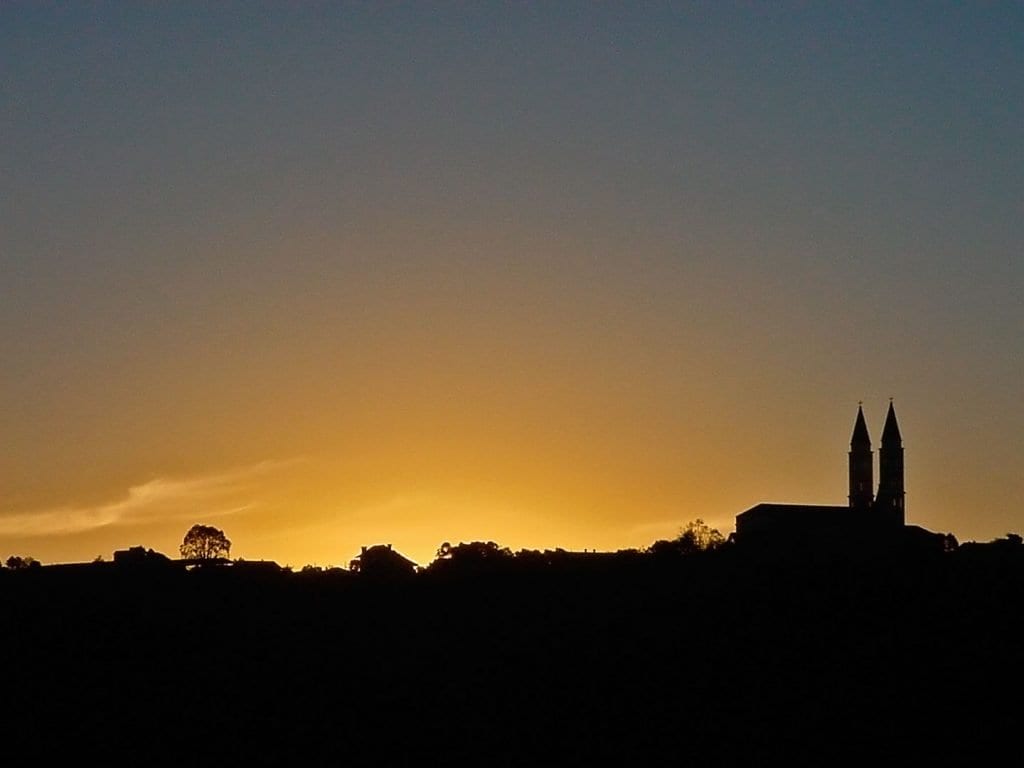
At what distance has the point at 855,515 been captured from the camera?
12550 centimetres

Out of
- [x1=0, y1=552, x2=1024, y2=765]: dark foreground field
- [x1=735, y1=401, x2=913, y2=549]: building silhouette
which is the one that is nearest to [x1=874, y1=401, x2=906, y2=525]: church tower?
[x1=735, y1=401, x2=913, y2=549]: building silhouette

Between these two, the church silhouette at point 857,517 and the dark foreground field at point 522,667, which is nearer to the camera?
the dark foreground field at point 522,667

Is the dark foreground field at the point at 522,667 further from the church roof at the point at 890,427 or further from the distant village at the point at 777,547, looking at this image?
the church roof at the point at 890,427

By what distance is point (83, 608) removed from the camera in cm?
8269

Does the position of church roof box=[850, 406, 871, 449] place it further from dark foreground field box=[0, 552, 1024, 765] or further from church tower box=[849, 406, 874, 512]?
dark foreground field box=[0, 552, 1024, 765]

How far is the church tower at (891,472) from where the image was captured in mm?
134125

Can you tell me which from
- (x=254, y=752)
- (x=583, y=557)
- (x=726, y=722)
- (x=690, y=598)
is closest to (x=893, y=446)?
(x=583, y=557)

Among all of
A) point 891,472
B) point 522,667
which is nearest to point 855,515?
point 891,472

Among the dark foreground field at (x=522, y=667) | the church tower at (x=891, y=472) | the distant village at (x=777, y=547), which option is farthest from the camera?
the church tower at (x=891, y=472)

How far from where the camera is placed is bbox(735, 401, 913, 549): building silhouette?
11588 centimetres

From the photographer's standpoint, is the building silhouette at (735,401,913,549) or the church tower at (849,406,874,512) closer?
the building silhouette at (735,401,913,549)

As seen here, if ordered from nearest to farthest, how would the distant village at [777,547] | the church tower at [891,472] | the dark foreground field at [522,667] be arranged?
the dark foreground field at [522,667]
the distant village at [777,547]
the church tower at [891,472]

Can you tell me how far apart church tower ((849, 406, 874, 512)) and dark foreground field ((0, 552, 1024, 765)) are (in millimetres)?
43339

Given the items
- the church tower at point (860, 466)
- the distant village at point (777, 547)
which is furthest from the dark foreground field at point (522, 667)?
the church tower at point (860, 466)
